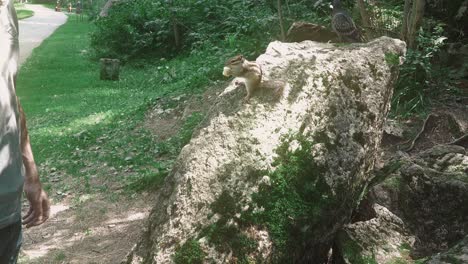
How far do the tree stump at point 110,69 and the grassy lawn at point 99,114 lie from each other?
9.6 inches

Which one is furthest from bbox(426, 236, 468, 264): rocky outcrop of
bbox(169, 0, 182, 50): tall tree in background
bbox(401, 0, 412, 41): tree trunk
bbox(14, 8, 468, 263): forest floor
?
bbox(169, 0, 182, 50): tall tree in background

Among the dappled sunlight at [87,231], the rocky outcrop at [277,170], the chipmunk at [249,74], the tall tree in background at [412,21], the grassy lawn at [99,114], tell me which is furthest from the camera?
the tall tree in background at [412,21]

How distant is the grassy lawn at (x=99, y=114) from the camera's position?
22.5ft

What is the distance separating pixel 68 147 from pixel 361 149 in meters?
5.24

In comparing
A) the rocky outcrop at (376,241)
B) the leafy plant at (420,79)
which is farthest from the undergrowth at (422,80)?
the rocky outcrop at (376,241)

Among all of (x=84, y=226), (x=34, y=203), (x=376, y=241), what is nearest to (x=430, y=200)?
(x=376, y=241)

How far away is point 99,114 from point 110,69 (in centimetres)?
396

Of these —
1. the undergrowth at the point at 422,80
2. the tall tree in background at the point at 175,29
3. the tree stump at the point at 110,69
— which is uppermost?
the undergrowth at the point at 422,80

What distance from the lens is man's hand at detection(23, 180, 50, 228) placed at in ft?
8.14

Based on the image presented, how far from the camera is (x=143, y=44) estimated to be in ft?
48.7

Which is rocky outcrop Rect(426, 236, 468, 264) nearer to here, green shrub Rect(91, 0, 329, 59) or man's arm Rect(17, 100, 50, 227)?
man's arm Rect(17, 100, 50, 227)

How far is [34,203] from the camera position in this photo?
2.52 m

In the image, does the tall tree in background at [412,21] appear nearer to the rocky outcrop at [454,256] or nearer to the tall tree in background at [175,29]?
the rocky outcrop at [454,256]

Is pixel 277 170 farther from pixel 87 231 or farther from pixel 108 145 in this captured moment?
pixel 108 145
